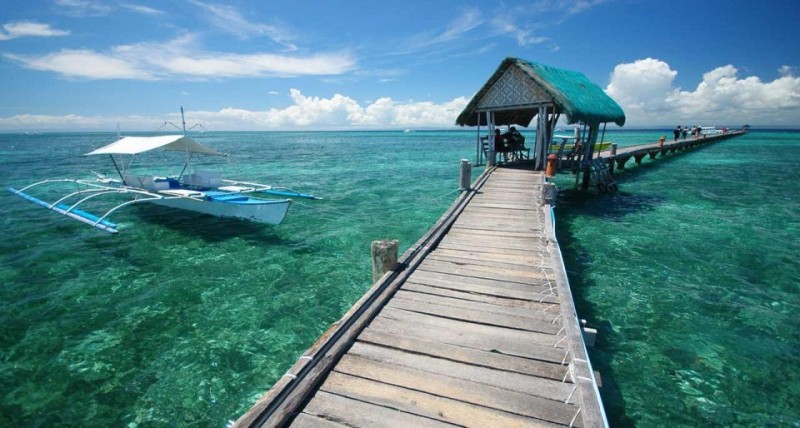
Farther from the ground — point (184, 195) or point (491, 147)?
point (491, 147)

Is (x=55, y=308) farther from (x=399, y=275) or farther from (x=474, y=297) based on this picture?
(x=474, y=297)

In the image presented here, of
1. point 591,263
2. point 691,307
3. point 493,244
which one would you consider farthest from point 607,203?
point 493,244

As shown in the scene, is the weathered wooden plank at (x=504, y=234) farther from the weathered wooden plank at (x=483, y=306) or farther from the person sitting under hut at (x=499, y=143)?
the person sitting under hut at (x=499, y=143)

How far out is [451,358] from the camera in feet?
12.7

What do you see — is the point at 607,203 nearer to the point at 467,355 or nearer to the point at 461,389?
the point at 467,355

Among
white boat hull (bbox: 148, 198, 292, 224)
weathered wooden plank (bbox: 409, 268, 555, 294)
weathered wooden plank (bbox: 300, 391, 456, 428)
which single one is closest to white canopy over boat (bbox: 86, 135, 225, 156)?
white boat hull (bbox: 148, 198, 292, 224)

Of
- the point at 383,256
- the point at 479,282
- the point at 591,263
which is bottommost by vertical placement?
the point at 591,263

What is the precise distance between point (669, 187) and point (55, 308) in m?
26.8

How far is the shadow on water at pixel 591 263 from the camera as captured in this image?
4.89 meters

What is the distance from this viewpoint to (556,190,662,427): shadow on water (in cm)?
489

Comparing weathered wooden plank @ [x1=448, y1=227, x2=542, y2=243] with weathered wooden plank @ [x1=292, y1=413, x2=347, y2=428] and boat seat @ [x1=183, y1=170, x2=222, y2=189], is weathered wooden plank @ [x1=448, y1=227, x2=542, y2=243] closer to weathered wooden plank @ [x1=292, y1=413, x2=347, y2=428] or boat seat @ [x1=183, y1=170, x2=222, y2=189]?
weathered wooden plank @ [x1=292, y1=413, x2=347, y2=428]

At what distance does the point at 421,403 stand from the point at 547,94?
1321cm

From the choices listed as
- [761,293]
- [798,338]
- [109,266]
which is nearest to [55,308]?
[109,266]

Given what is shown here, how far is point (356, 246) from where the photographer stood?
11.0 meters
